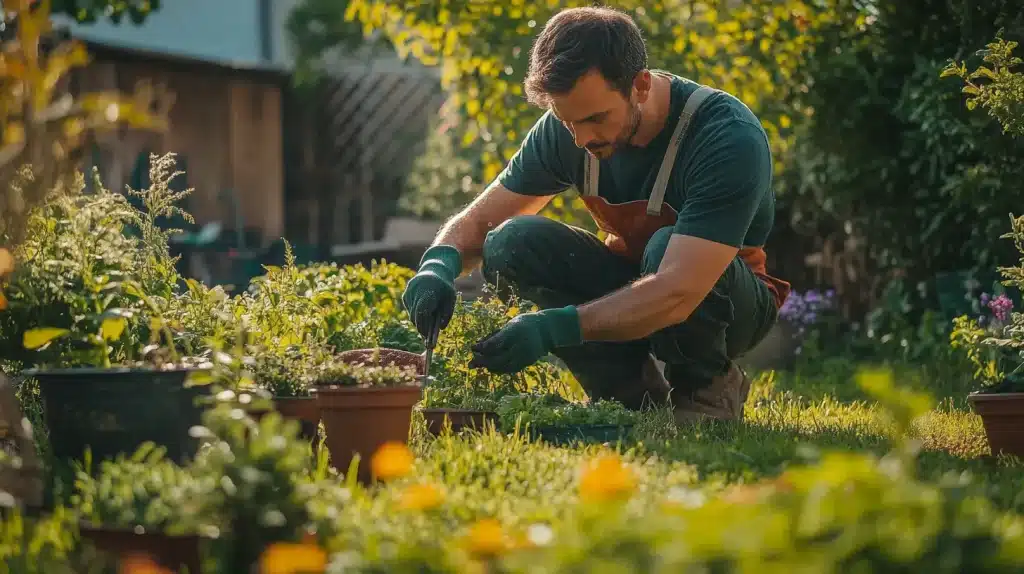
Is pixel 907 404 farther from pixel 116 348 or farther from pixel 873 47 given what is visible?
pixel 873 47

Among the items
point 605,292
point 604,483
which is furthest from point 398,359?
point 604,483

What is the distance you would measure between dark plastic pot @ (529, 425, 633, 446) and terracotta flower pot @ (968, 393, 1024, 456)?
2.95ft

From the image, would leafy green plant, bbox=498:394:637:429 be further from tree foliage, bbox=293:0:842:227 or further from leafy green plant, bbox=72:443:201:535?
tree foliage, bbox=293:0:842:227

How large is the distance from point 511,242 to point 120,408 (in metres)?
1.73

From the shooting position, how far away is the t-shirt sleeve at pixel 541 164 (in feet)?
12.9

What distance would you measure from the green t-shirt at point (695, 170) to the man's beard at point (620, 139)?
0.11 m

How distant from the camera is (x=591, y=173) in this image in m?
3.84

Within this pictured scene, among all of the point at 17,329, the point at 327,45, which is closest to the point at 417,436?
the point at 17,329

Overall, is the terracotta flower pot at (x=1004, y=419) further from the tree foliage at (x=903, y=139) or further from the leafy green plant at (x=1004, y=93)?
the tree foliage at (x=903, y=139)

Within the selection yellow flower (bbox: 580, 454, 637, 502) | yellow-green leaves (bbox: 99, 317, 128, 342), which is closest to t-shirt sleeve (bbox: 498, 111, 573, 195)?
yellow-green leaves (bbox: 99, 317, 128, 342)

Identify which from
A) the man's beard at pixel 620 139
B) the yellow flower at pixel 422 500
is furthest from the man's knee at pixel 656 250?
the yellow flower at pixel 422 500

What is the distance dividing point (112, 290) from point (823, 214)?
4895mm

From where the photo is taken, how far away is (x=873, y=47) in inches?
235

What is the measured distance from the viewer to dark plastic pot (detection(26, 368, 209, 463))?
2.28 meters
